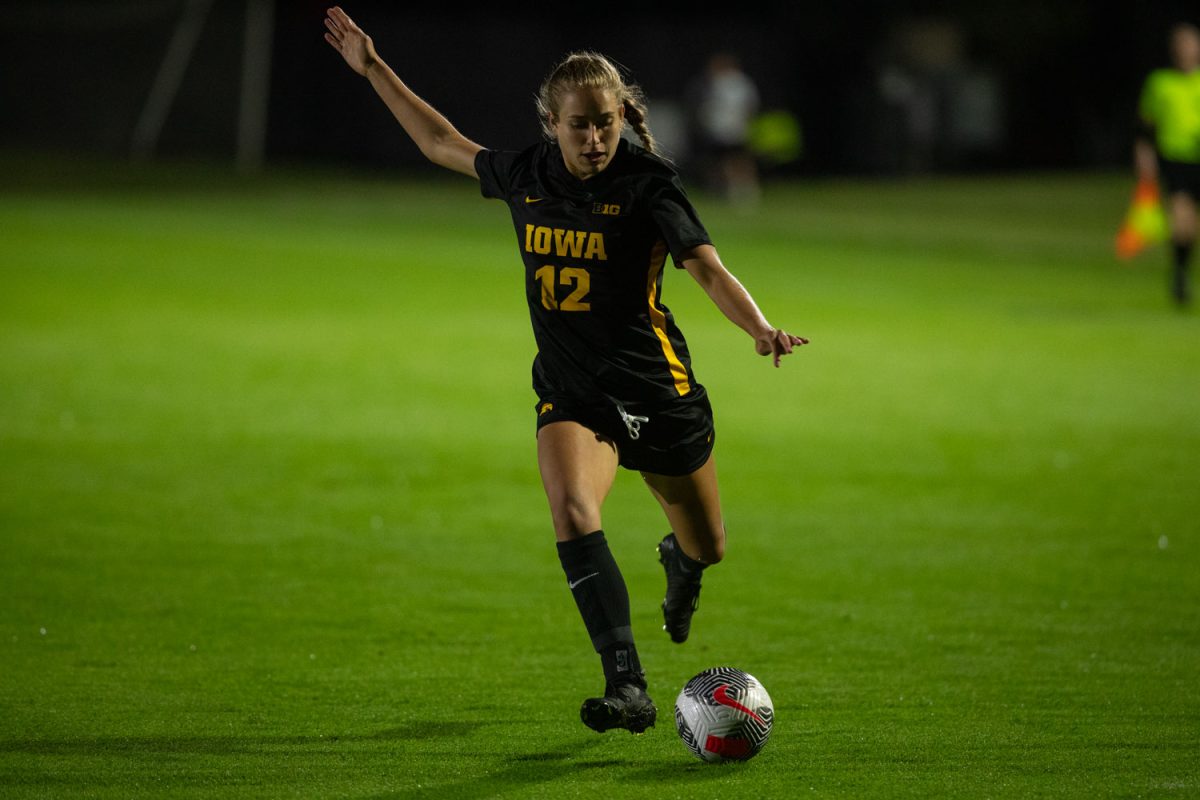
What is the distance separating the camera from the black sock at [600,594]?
19.2 feet

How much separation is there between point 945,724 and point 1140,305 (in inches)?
576

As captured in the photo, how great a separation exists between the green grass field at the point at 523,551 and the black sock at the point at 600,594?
347 millimetres

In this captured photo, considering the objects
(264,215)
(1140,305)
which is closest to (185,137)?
(264,215)

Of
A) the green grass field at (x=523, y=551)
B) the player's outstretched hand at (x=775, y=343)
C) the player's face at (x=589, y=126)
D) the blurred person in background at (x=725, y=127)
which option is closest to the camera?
the player's outstretched hand at (x=775, y=343)

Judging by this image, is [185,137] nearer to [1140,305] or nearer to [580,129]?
[1140,305]

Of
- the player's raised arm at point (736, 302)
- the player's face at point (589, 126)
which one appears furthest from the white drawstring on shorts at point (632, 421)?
the player's face at point (589, 126)

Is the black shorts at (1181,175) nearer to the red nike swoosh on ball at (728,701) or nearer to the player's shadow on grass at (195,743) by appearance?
the red nike swoosh on ball at (728,701)

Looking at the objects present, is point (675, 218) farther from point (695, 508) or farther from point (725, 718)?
point (725, 718)

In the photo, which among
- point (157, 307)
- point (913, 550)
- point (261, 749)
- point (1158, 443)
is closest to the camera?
point (261, 749)

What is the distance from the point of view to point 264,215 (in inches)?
1149

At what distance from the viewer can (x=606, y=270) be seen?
6070mm

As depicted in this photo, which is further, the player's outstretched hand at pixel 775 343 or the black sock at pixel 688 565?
the black sock at pixel 688 565

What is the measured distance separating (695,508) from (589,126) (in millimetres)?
1493

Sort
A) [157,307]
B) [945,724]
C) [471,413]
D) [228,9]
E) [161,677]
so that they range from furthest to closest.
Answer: [228,9], [157,307], [471,413], [161,677], [945,724]
